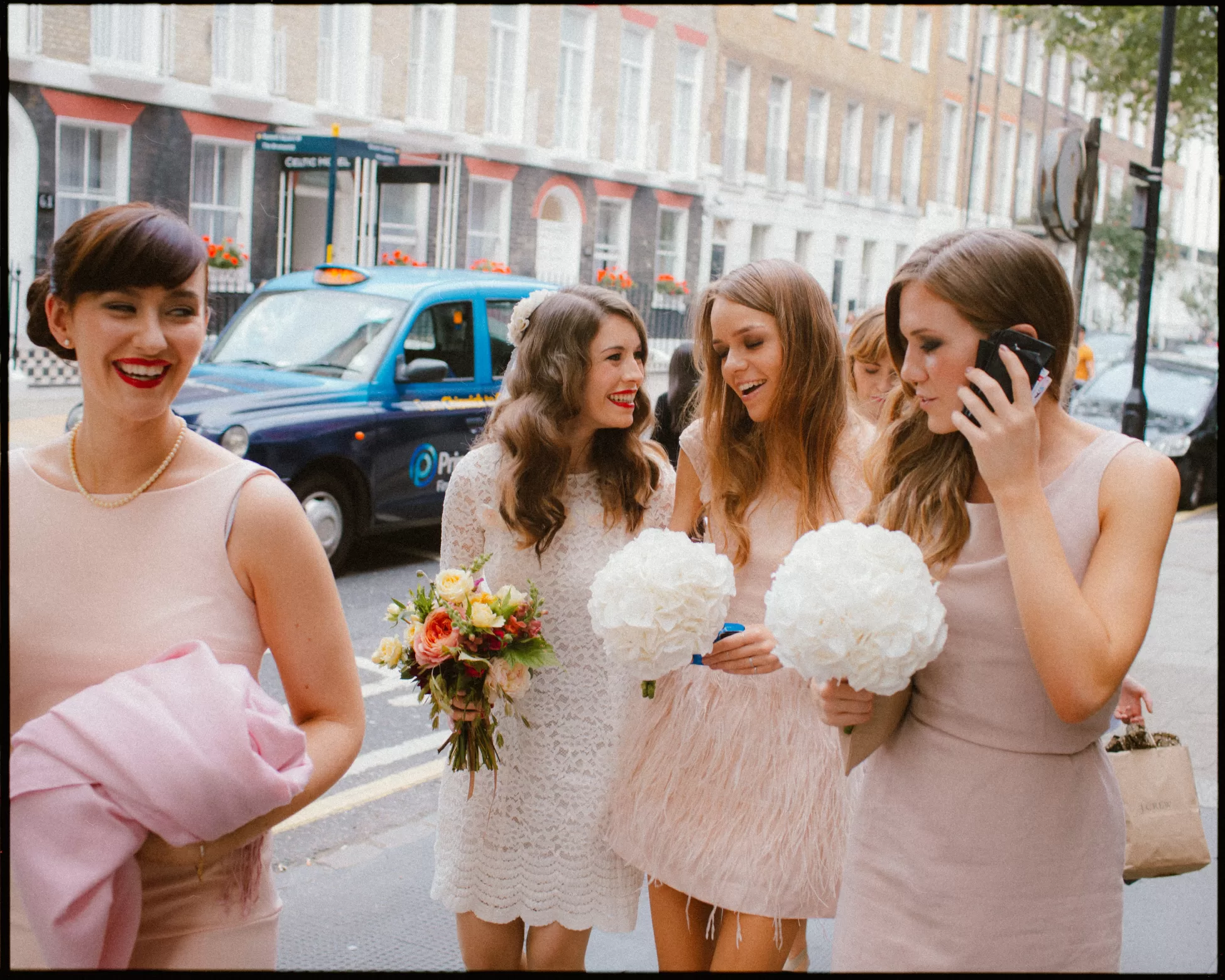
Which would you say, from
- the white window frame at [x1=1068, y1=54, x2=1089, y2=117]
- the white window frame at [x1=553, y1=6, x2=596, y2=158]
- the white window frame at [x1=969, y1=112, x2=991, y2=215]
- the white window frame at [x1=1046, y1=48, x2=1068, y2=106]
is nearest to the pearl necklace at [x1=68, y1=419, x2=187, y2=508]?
the white window frame at [x1=553, y1=6, x2=596, y2=158]

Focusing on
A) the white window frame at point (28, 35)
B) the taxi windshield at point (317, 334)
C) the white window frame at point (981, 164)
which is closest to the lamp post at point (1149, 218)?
the taxi windshield at point (317, 334)

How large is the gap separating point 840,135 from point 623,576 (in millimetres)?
32998

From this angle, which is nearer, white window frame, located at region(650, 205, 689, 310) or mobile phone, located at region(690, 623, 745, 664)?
mobile phone, located at region(690, 623, 745, 664)

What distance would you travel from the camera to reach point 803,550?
2.04m

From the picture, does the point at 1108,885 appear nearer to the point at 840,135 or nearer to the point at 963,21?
the point at 840,135

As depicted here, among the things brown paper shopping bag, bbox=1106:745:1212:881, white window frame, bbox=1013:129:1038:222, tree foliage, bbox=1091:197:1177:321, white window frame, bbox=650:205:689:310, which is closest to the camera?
brown paper shopping bag, bbox=1106:745:1212:881

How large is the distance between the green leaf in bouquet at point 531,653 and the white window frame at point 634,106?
25.2 m

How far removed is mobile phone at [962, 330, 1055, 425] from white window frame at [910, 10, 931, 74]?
1408 inches

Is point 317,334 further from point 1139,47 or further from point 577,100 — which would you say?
point 577,100

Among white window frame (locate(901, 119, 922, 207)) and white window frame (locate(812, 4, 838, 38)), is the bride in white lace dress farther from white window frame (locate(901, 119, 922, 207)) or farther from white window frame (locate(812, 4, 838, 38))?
white window frame (locate(901, 119, 922, 207))

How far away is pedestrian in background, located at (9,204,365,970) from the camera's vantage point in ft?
6.47

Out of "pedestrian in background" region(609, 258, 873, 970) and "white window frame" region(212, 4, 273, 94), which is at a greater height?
"white window frame" region(212, 4, 273, 94)

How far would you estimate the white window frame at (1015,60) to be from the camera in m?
36.3

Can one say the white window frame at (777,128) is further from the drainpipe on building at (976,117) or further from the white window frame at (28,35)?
the white window frame at (28,35)
